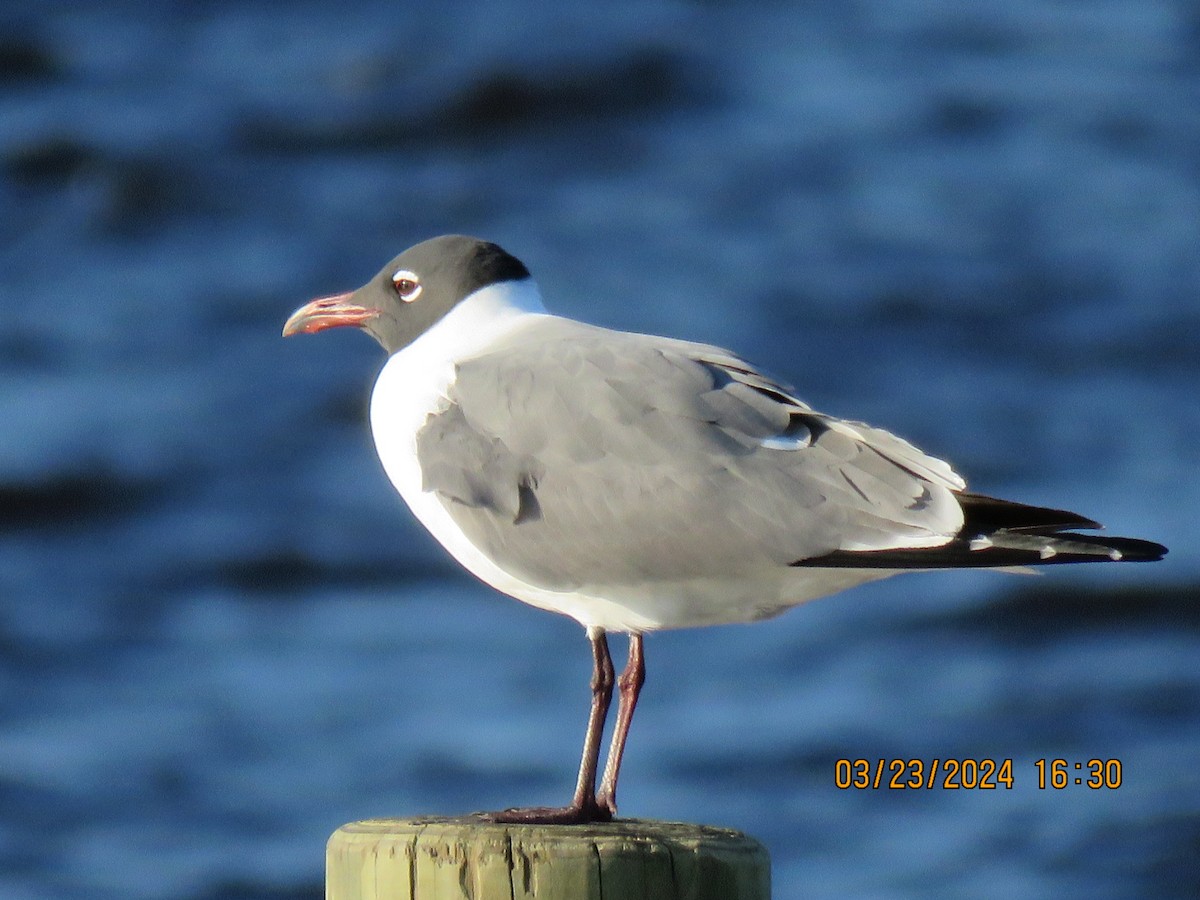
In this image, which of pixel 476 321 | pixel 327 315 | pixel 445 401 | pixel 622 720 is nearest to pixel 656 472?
pixel 445 401

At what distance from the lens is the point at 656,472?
395 centimetres

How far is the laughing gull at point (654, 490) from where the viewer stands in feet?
12.6

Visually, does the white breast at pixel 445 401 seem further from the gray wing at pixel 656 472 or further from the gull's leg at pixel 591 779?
the gull's leg at pixel 591 779

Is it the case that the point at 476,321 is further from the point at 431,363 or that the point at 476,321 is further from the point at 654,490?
the point at 654,490

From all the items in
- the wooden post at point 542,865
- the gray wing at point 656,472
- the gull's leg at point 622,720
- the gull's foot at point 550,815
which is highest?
the gray wing at point 656,472

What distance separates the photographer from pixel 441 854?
3.21m

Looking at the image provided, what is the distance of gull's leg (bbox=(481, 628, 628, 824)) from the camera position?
3.73 metres

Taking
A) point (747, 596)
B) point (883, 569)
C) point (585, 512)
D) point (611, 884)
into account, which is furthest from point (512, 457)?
point (611, 884)

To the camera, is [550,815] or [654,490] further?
[654,490]

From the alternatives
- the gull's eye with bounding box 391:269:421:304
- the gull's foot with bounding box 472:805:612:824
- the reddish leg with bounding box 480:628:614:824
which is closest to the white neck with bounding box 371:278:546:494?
the gull's eye with bounding box 391:269:421:304

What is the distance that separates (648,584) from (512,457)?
1.39 feet

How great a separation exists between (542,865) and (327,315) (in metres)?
2.05

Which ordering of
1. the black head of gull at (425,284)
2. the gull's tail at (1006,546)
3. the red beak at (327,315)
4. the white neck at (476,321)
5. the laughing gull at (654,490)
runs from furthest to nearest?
the red beak at (327,315), the black head of gull at (425,284), the white neck at (476,321), the laughing gull at (654,490), the gull's tail at (1006,546)

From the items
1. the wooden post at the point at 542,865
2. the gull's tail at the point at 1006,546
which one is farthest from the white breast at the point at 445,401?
the wooden post at the point at 542,865
